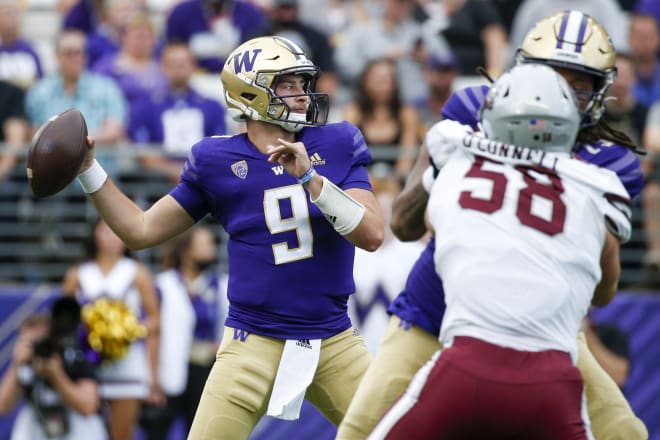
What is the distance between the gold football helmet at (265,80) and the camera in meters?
5.23

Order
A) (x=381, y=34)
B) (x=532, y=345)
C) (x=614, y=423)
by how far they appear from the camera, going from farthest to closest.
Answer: (x=381, y=34) < (x=614, y=423) < (x=532, y=345)

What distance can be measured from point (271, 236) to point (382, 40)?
19.7ft

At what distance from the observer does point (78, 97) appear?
10289mm

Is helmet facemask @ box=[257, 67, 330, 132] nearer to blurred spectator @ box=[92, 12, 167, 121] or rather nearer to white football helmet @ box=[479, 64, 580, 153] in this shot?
white football helmet @ box=[479, 64, 580, 153]

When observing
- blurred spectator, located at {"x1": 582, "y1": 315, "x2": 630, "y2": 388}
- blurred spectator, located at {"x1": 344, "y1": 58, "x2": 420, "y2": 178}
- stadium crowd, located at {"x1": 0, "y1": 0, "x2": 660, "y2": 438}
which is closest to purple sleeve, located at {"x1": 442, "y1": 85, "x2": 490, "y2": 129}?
blurred spectator, located at {"x1": 582, "y1": 315, "x2": 630, "y2": 388}

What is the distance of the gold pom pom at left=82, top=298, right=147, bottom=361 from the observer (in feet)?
28.5

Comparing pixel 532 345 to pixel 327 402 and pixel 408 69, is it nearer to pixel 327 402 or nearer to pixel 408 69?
pixel 327 402

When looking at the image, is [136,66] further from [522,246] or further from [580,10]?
[522,246]

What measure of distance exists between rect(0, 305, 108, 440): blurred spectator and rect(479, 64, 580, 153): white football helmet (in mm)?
4604

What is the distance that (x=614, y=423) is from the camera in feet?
16.6

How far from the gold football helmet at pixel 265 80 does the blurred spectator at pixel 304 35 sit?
199 inches

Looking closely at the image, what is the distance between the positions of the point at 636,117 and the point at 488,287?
5709mm

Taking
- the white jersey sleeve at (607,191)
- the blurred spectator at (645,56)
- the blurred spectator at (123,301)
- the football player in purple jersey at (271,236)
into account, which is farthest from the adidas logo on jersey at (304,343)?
the blurred spectator at (645,56)

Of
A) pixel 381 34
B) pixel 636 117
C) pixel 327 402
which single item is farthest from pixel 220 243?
pixel 327 402
